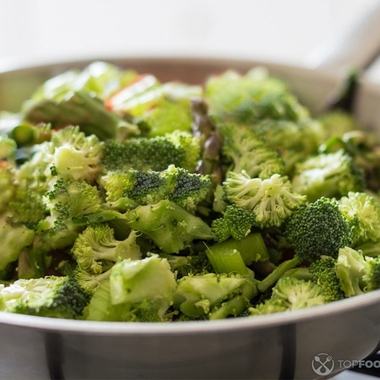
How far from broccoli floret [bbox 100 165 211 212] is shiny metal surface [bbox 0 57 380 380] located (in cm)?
32

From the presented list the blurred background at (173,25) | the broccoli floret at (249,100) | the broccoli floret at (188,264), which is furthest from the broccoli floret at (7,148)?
the blurred background at (173,25)

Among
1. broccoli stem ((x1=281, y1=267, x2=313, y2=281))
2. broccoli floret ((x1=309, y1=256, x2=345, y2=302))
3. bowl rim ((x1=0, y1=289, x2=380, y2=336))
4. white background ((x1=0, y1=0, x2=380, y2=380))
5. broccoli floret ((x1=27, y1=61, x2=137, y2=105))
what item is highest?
bowl rim ((x1=0, y1=289, x2=380, y2=336))

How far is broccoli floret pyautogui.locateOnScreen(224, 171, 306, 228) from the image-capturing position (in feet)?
3.57

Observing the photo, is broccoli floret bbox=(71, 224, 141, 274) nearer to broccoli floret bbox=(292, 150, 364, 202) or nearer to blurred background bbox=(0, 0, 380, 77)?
broccoli floret bbox=(292, 150, 364, 202)

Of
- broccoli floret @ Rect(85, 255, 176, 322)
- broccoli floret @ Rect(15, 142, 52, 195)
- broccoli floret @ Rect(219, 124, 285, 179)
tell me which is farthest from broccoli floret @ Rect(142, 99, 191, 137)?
broccoli floret @ Rect(85, 255, 176, 322)

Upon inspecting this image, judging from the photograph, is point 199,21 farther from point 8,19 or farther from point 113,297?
point 113,297

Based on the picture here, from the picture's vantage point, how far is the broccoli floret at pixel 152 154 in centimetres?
118

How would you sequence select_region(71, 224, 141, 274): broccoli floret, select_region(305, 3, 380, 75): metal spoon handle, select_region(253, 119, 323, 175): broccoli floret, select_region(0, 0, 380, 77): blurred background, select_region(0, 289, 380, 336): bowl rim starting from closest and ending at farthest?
select_region(0, 289, 380, 336): bowl rim → select_region(71, 224, 141, 274): broccoli floret → select_region(253, 119, 323, 175): broccoli floret → select_region(305, 3, 380, 75): metal spoon handle → select_region(0, 0, 380, 77): blurred background

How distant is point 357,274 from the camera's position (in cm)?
Answer: 102

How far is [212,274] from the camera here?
1017 millimetres

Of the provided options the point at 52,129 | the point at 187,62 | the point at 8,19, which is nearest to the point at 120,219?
the point at 52,129

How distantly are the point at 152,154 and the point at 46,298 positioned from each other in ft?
1.32

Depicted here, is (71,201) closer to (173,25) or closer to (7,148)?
(7,148)

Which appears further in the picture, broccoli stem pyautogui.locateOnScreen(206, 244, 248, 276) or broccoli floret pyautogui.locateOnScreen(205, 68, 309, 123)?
broccoli floret pyautogui.locateOnScreen(205, 68, 309, 123)
